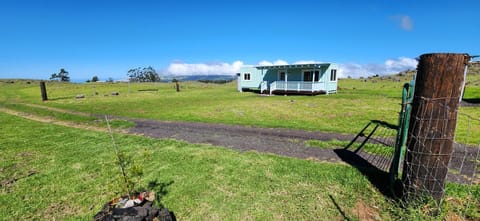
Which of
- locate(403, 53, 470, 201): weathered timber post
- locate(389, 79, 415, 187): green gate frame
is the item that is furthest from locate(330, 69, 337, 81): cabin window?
locate(403, 53, 470, 201): weathered timber post

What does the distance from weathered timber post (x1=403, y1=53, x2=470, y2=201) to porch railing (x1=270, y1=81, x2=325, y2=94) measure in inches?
676

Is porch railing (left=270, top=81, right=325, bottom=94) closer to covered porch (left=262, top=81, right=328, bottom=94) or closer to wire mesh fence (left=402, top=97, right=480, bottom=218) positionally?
covered porch (left=262, top=81, right=328, bottom=94)

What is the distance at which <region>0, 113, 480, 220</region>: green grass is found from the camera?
2768 mm

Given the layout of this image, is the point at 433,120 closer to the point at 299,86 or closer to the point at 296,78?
the point at 299,86

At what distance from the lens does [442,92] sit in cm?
231

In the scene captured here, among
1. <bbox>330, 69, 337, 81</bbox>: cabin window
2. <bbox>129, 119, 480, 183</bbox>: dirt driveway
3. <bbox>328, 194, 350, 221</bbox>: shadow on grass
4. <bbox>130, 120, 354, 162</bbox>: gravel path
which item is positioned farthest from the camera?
<bbox>330, 69, 337, 81</bbox>: cabin window

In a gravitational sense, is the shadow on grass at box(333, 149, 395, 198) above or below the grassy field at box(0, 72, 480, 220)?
above

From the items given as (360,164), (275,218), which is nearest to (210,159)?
(275,218)

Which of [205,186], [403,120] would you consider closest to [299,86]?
[403,120]

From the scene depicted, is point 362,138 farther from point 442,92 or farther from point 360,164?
point 442,92

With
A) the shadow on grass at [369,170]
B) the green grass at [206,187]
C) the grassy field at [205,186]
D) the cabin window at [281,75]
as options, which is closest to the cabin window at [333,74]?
the cabin window at [281,75]

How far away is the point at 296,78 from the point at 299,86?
248 cm

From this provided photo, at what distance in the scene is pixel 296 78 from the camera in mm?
22000

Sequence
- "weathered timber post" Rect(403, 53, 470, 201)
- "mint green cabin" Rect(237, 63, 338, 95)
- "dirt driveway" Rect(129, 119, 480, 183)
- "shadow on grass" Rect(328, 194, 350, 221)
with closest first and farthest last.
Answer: "weathered timber post" Rect(403, 53, 470, 201), "shadow on grass" Rect(328, 194, 350, 221), "dirt driveway" Rect(129, 119, 480, 183), "mint green cabin" Rect(237, 63, 338, 95)
